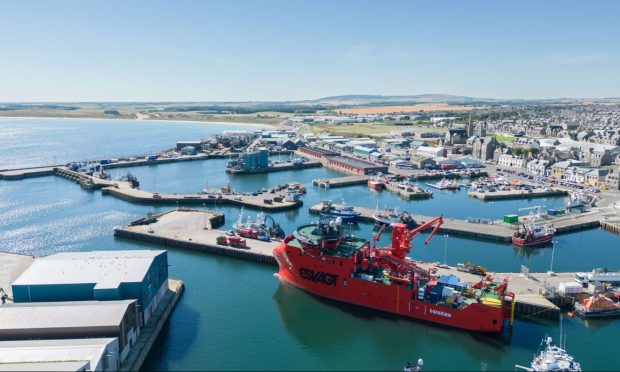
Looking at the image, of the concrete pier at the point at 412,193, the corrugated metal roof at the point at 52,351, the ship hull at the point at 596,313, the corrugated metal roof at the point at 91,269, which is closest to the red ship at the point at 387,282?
the ship hull at the point at 596,313

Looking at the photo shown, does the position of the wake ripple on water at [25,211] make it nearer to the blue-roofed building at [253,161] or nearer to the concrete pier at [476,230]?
the blue-roofed building at [253,161]

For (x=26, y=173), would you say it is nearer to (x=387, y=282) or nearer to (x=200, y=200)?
(x=200, y=200)

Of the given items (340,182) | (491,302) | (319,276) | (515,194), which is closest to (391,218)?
(319,276)

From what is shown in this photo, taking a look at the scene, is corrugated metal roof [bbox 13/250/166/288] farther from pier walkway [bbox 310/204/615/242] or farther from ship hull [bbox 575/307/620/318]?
pier walkway [bbox 310/204/615/242]

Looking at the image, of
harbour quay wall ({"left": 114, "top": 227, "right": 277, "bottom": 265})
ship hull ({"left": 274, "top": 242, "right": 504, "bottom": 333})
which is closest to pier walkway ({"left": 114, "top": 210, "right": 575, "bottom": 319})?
harbour quay wall ({"left": 114, "top": 227, "right": 277, "bottom": 265})

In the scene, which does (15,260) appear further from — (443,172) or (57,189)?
(443,172)
